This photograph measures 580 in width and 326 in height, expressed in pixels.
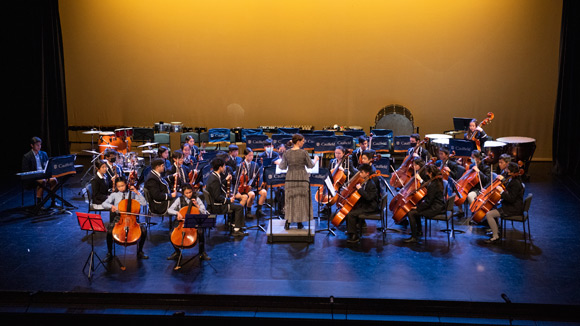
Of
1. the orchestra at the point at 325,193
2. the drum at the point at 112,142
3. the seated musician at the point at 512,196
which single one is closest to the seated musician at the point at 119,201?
the orchestra at the point at 325,193

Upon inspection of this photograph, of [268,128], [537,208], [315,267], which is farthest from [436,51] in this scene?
[315,267]

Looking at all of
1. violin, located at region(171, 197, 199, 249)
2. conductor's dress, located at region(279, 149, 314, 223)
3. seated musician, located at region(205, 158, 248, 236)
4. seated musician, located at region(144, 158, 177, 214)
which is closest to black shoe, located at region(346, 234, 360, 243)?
conductor's dress, located at region(279, 149, 314, 223)

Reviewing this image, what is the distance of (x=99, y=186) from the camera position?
25.4 ft

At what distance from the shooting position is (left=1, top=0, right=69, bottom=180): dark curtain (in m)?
12.0

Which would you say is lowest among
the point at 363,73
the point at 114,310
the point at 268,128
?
the point at 114,310

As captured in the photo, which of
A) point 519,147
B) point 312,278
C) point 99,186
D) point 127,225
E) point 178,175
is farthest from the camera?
point 519,147

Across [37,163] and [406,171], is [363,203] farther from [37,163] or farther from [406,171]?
[37,163]

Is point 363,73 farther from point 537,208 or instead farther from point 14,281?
point 14,281

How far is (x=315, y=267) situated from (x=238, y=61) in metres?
8.98

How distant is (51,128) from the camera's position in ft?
42.5

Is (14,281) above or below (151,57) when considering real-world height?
below

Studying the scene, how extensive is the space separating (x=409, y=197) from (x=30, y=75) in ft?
31.4

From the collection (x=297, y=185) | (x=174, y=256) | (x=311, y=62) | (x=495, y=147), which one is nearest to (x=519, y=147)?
(x=495, y=147)

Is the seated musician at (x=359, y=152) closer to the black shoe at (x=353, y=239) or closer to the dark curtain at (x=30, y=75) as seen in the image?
the black shoe at (x=353, y=239)
